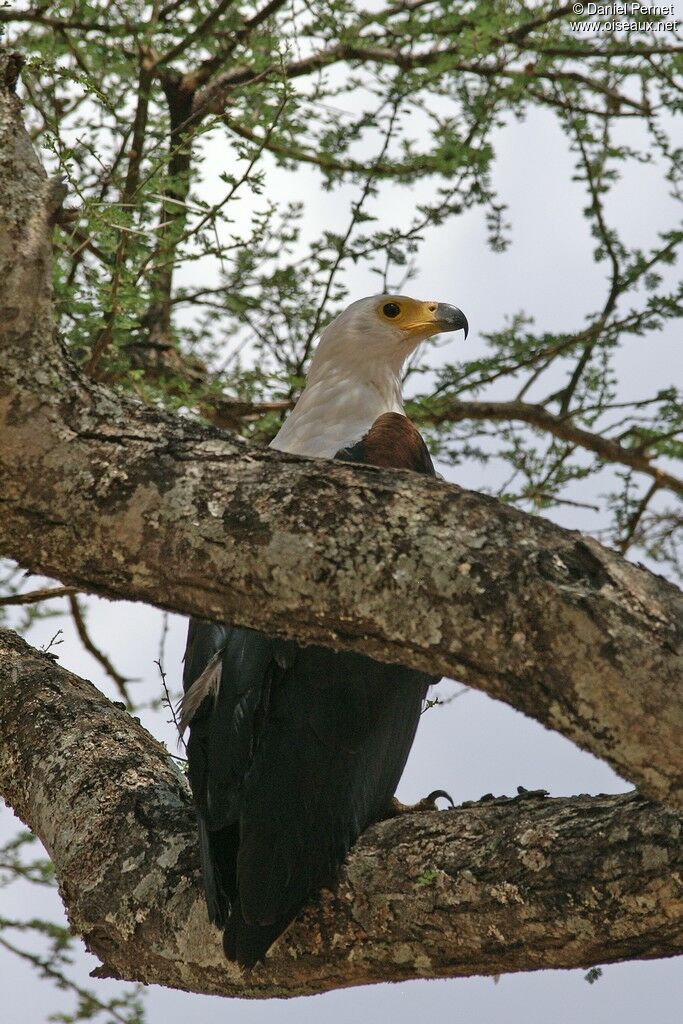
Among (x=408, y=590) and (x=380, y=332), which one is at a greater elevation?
(x=380, y=332)

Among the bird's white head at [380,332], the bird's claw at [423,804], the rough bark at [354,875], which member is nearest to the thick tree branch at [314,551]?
the rough bark at [354,875]

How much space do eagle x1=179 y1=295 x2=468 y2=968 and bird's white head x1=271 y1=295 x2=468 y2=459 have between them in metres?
0.60

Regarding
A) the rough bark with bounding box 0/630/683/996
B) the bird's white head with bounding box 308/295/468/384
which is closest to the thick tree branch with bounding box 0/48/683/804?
the rough bark with bounding box 0/630/683/996

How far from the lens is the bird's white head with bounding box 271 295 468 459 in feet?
13.2

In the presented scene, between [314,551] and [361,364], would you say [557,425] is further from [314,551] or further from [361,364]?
[314,551]

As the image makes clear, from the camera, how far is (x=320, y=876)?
2.64 metres

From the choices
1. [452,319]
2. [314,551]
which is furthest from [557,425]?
[314,551]

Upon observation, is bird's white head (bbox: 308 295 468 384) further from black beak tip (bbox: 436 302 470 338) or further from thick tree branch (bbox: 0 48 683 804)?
thick tree branch (bbox: 0 48 683 804)

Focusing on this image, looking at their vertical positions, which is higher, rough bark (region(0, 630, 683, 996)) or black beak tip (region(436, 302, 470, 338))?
black beak tip (region(436, 302, 470, 338))

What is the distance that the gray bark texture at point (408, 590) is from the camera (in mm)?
1746

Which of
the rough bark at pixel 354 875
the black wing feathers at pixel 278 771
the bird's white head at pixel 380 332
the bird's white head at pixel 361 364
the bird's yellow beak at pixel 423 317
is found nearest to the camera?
the rough bark at pixel 354 875

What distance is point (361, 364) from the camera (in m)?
4.42

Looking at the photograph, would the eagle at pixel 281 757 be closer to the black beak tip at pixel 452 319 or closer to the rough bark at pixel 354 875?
the rough bark at pixel 354 875

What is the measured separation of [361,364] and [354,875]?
2220mm
